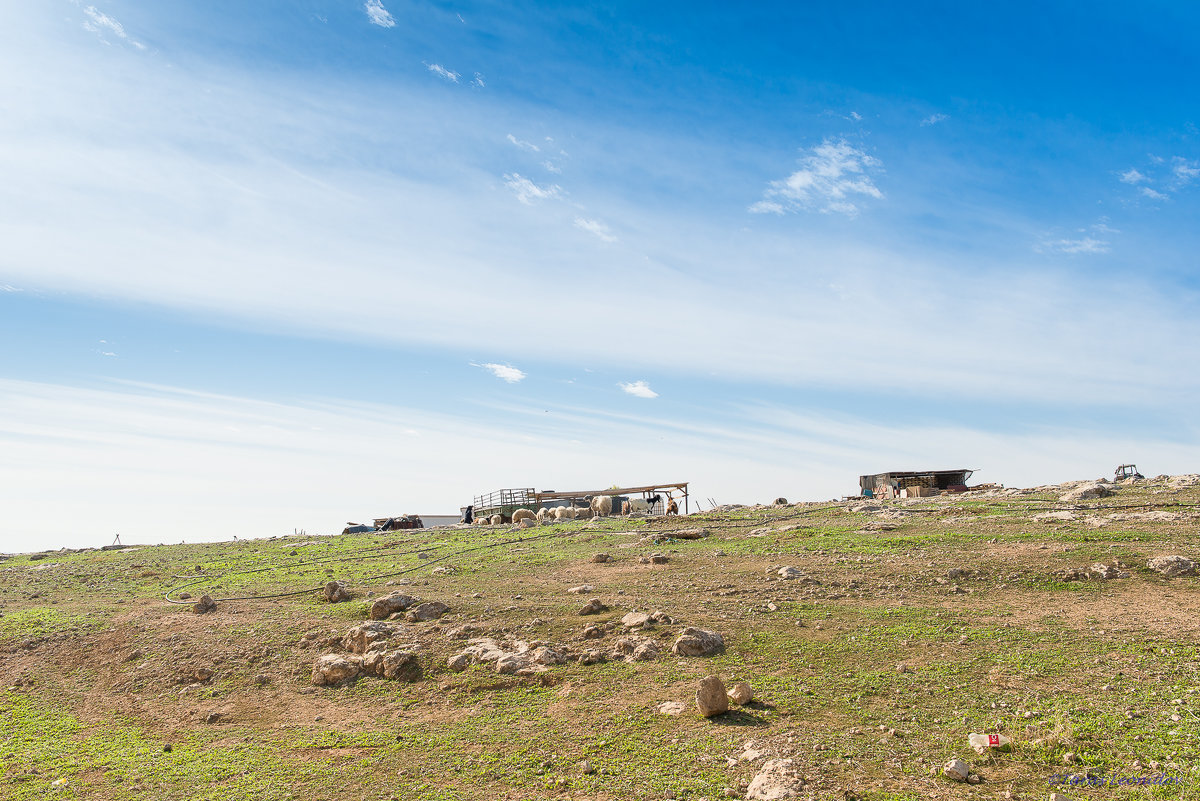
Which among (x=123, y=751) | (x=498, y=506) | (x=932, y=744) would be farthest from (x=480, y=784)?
(x=498, y=506)

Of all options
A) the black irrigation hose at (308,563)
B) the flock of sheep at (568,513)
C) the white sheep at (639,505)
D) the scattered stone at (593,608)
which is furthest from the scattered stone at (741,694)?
Answer: the white sheep at (639,505)

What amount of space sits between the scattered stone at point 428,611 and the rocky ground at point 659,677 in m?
0.08

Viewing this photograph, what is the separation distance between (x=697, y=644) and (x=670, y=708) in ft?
7.40

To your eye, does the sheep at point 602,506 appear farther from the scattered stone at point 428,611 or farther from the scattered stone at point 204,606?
the scattered stone at point 428,611

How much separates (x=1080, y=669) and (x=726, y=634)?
557 centimetres

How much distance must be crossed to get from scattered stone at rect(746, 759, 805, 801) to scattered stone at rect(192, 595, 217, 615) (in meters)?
16.3

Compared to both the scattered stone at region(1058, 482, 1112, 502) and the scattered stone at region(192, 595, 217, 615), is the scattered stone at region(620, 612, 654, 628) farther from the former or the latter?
the scattered stone at region(1058, 482, 1112, 502)

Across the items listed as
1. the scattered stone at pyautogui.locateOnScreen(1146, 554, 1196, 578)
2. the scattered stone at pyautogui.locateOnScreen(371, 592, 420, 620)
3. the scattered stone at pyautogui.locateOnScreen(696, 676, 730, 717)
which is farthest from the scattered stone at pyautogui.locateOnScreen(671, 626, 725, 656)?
the scattered stone at pyautogui.locateOnScreen(1146, 554, 1196, 578)

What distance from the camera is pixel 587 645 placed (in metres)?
12.8

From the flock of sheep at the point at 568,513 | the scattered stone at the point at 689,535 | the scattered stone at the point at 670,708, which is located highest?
the flock of sheep at the point at 568,513

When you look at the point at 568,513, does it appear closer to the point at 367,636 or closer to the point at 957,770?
the point at 367,636

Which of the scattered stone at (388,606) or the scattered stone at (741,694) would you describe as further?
the scattered stone at (388,606)

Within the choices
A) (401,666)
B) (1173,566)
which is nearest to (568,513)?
(401,666)

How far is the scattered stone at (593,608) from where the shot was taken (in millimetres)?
14656
